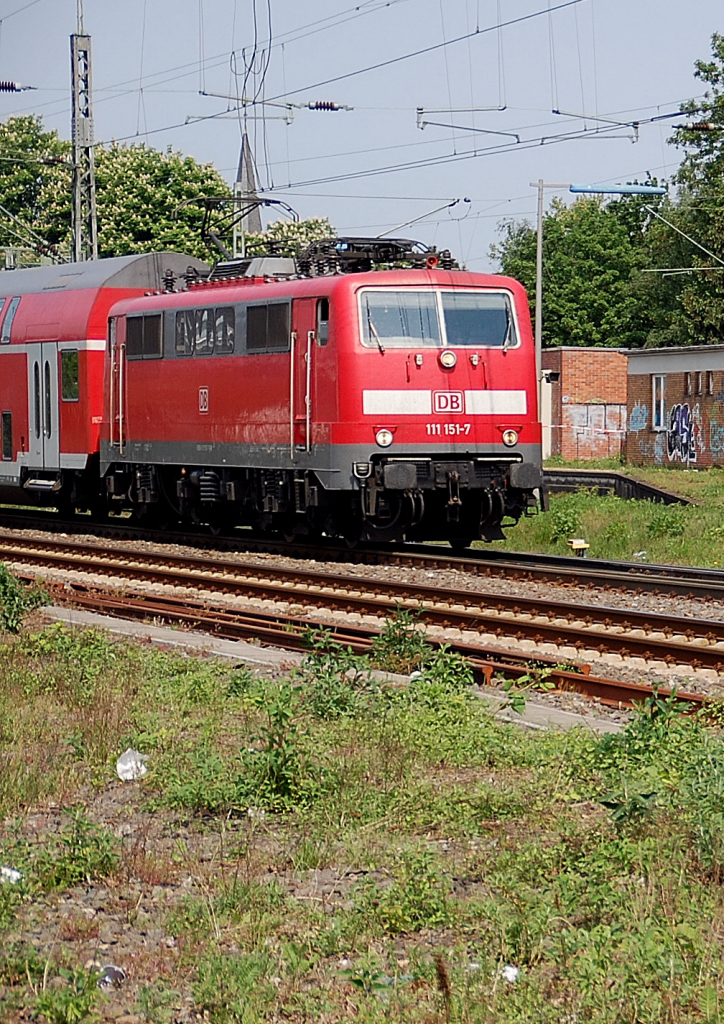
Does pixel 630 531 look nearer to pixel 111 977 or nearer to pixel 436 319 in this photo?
pixel 436 319

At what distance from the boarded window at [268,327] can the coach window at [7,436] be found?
7572 millimetres

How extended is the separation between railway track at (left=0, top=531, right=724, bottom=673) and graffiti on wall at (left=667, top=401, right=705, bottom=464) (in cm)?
2720

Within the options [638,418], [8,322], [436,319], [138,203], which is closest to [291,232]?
[138,203]

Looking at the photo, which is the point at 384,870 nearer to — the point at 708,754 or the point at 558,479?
the point at 708,754

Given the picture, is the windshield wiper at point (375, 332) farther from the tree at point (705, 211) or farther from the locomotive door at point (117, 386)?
the tree at point (705, 211)

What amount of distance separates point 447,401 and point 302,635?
6713 millimetres

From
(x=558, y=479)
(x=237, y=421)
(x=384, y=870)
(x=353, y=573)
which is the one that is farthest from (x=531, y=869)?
(x=558, y=479)

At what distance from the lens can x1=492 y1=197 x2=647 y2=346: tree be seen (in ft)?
274

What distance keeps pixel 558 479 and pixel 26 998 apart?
32.2 metres

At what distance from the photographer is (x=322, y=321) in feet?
57.3

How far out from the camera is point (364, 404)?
1711 centimetres

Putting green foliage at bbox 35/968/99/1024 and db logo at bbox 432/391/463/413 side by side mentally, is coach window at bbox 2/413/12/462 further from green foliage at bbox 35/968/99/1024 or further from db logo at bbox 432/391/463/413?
green foliage at bbox 35/968/99/1024

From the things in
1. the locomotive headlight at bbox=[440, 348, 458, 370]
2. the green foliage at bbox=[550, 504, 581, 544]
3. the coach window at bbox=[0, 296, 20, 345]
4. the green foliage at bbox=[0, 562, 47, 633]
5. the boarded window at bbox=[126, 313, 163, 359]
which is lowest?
the green foliage at bbox=[0, 562, 47, 633]

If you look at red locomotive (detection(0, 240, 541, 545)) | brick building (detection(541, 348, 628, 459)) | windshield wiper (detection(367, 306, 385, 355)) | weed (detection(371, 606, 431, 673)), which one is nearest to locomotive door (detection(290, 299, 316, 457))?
red locomotive (detection(0, 240, 541, 545))
